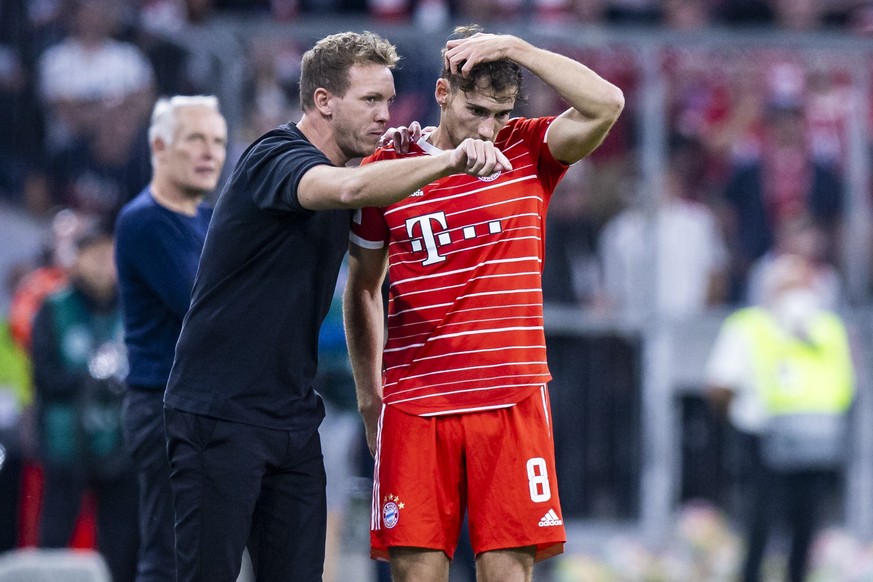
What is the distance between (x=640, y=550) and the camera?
887cm

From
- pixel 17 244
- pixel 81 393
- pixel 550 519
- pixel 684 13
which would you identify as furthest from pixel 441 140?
pixel 684 13

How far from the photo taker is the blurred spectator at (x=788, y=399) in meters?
8.98

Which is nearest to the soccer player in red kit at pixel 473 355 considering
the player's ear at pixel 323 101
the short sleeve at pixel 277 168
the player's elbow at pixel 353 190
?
the player's ear at pixel 323 101

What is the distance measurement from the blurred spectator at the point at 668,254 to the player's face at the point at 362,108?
4849mm

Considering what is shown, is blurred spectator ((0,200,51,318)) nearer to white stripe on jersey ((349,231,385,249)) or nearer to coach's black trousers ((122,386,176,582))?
coach's black trousers ((122,386,176,582))

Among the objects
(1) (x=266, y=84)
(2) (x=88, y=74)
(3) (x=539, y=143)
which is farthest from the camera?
(2) (x=88, y=74)

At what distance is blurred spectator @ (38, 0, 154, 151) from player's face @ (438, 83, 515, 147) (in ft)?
16.5

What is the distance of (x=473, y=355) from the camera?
4594 millimetres

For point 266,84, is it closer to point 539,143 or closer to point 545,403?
point 539,143

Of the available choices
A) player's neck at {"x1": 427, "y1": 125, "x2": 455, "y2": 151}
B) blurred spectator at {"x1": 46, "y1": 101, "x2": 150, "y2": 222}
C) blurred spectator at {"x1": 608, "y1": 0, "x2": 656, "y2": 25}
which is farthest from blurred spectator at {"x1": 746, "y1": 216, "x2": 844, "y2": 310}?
player's neck at {"x1": 427, "y1": 125, "x2": 455, "y2": 151}

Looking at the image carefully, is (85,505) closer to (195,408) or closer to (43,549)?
(43,549)

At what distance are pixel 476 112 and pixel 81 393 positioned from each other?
4.09m

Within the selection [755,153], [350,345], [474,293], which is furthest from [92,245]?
[755,153]

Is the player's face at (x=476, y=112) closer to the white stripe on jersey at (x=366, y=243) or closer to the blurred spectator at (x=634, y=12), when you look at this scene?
the white stripe on jersey at (x=366, y=243)
